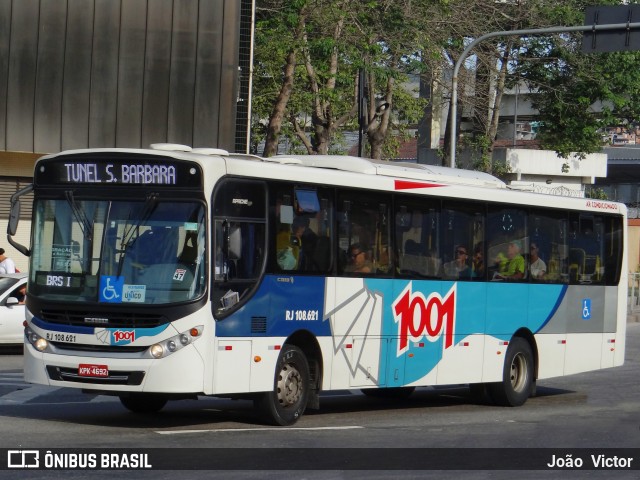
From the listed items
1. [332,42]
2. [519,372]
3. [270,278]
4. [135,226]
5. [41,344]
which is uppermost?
[332,42]

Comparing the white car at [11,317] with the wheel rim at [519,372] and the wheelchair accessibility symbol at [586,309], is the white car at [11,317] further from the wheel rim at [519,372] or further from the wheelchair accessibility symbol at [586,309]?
the wheelchair accessibility symbol at [586,309]

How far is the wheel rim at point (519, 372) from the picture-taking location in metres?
17.7

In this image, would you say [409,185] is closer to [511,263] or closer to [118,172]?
[511,263]

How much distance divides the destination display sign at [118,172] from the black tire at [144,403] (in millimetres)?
2579

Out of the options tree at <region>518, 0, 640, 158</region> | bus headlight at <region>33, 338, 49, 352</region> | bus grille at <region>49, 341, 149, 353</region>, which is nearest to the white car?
bus headlight at <region>33, 338, 49, 352</region>

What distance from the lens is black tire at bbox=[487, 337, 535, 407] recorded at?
57.0 ft

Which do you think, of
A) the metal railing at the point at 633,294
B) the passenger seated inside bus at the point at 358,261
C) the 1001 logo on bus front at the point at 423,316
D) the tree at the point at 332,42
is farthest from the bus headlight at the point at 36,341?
the metal railing at the point at 633,294

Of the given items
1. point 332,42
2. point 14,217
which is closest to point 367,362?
point 14,217

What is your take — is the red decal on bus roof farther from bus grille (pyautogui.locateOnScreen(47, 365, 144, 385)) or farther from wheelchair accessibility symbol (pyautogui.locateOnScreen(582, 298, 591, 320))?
bus grille (pyautogui.locateOnScreen(47, 365, 144, 385))

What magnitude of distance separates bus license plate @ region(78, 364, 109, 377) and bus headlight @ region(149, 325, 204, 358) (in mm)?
481

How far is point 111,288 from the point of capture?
492 inches

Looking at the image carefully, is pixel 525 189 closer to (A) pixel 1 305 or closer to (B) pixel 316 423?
(B) pixel 316 423

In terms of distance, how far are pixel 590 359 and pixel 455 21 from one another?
16.0m

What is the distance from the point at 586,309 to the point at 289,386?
6883 mm
